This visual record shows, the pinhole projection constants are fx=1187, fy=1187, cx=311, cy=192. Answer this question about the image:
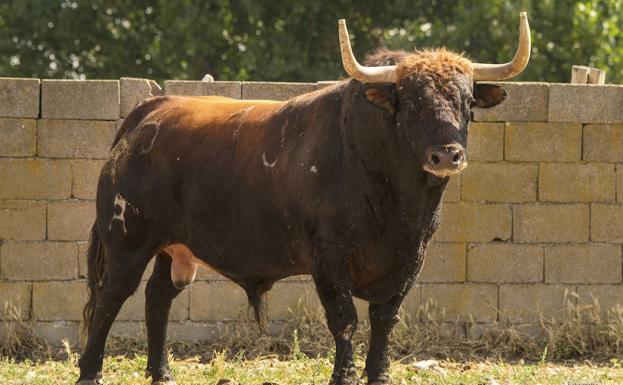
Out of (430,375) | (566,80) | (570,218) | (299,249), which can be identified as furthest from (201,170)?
(566,80)

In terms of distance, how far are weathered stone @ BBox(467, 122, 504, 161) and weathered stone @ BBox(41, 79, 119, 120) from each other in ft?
9.05

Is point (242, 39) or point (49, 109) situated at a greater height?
point (242, 39)

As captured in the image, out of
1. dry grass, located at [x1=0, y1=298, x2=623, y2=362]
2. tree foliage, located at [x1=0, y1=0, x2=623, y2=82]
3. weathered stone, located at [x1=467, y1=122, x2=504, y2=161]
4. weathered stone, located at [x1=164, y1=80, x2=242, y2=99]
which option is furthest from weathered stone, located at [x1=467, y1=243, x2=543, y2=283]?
tree foliage, located at [x1=0, y1=0, x2=623, y2=82]

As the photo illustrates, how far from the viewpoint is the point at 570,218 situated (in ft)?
30.4

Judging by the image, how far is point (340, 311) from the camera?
623cm

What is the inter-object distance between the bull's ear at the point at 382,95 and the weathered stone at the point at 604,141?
11.9 ft

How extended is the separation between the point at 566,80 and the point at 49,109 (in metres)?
13.6

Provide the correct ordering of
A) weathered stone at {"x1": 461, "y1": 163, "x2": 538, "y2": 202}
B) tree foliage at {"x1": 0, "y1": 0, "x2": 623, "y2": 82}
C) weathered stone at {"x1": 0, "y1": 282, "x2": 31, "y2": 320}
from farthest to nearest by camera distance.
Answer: tree foliage at {"x1": 0, "y1": 0, "x2": 623, "y2": 82}, weathered stone at {"x1": 461, "y1": 163, "x2": 538, "y2": 202}, weathered stone at {"x1": 0, "y1": 282, "x2": 31, "y2": 320}

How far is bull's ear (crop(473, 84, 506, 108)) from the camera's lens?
622 cm

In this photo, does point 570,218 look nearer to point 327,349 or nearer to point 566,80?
point 327,349

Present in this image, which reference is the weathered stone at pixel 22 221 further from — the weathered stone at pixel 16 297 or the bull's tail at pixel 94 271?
the bull's tail at pixel 94 271

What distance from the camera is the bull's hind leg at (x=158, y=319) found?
7.38 meters

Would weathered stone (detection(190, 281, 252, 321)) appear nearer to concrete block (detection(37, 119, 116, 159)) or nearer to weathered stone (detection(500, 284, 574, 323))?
concrete block (detection(37, 119, 116, 159))

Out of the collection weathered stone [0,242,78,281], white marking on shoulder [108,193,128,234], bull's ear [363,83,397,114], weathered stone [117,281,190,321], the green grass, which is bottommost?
the green grass
